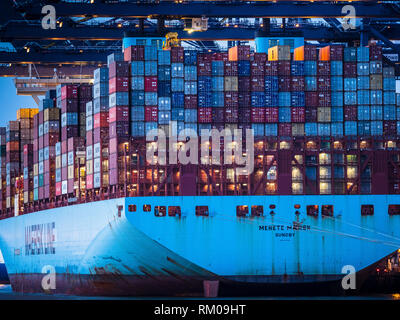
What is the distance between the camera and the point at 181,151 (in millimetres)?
49938

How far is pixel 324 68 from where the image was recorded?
51.9 metres

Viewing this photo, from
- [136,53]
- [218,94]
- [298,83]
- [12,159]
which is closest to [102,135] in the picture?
[136,53]

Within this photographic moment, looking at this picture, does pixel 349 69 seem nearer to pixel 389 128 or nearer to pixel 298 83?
pixel 298 83

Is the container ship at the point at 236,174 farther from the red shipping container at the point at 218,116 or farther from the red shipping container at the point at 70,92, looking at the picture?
the red shipping container at the point at 70,92

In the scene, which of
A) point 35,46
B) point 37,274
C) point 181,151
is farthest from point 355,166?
point 35,46

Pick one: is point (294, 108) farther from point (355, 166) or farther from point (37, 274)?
point (37, 274)

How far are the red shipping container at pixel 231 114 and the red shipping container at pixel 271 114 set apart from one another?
1550 millimetres

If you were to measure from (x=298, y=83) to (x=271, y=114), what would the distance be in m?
2.33

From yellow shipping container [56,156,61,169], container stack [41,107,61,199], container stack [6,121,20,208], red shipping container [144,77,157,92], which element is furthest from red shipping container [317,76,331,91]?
container stack [6,121,20,208]

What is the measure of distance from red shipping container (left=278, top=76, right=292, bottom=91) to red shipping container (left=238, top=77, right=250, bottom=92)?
65.9 inches

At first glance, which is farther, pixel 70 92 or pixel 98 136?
pixel 70 92

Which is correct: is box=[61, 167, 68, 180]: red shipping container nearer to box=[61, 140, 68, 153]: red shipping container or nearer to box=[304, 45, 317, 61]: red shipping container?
box=[61, 140, 68, 153]: red shipping container

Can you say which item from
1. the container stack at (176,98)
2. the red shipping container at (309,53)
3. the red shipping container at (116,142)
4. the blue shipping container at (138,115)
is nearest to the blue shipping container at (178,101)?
the container stack at (176,98)

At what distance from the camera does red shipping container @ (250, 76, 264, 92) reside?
51375mm
